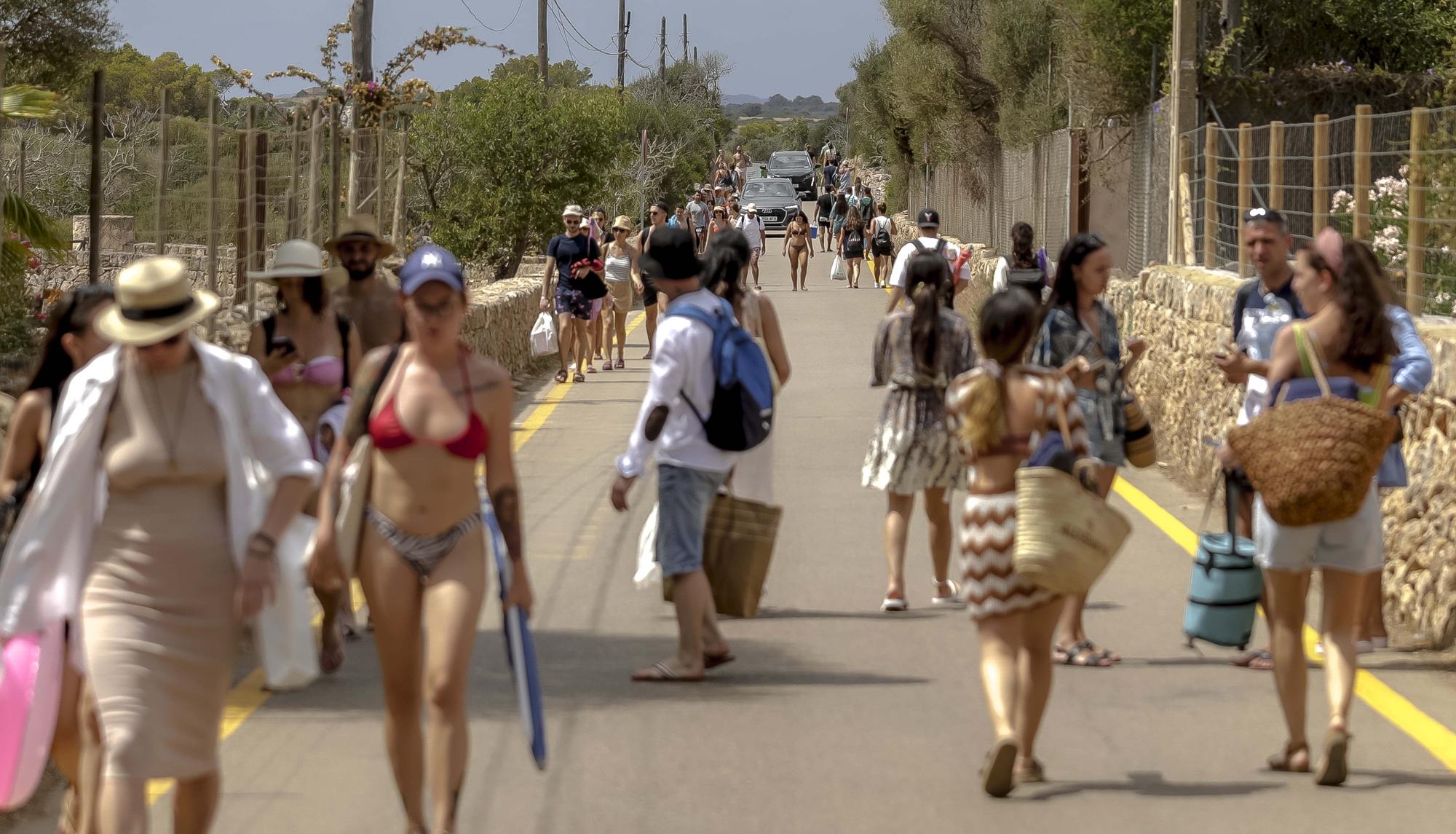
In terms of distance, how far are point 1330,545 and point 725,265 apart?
3103 mm

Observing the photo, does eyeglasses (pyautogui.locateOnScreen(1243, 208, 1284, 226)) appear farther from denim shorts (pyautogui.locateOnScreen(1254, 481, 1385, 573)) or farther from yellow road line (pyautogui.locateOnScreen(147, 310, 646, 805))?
yellow road line (pyautogui.locateOnScreen(147, 310, 646, 805))

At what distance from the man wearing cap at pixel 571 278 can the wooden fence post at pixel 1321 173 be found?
821 centimetres

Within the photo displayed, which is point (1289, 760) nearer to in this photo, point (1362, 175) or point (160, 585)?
point (160, 585)

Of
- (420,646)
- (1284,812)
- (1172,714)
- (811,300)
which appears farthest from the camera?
(811,300)

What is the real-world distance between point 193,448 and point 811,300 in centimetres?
2695

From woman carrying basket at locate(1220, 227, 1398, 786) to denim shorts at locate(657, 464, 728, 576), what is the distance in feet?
7.33

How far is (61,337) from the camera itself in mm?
5598

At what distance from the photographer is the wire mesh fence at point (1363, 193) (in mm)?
10172

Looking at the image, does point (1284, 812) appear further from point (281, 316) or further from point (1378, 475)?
point (281, 316)

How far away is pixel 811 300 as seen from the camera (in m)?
31.7

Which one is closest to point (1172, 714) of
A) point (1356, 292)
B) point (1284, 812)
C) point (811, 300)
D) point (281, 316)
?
point (1284, 812)

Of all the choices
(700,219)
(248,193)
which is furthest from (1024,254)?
(700,219)

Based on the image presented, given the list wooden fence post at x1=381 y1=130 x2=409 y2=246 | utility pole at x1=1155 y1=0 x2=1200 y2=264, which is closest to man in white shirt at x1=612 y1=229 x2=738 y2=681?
utility pole at x1=1155 y1=0 x2=1200 y2=264

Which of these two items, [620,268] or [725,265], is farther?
[620,268]
